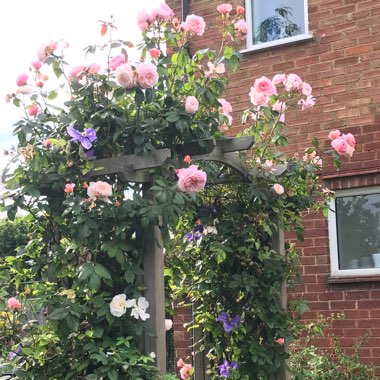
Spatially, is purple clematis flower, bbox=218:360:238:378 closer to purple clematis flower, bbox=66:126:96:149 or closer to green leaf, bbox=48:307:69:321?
green leaf, bbox=48:307:69:321

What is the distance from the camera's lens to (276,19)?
6.43m

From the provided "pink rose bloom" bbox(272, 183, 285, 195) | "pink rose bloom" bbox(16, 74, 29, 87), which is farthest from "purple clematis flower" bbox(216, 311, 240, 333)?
"pink rose bloom" bbox(16, 74, 29, 87)

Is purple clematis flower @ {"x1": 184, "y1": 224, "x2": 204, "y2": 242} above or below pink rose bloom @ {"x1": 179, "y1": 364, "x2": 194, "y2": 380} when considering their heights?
above

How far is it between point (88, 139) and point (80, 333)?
3.10ft

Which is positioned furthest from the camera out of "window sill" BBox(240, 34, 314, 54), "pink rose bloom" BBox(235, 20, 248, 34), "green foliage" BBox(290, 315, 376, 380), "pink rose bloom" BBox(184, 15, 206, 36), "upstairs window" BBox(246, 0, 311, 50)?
"upstairs window" BBox(246, 0, 311, 50)

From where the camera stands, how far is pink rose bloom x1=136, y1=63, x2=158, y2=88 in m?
2.89

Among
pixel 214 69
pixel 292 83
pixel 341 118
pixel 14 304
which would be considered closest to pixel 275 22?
pixel 341 118

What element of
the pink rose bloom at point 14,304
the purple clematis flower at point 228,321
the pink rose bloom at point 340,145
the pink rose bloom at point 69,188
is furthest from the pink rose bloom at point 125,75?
the purple clematis flower at point 228,321

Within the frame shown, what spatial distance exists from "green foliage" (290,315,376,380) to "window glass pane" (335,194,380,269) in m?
0.61

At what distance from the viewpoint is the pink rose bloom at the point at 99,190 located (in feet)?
9.27

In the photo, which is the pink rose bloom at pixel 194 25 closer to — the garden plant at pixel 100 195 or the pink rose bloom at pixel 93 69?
the garden plant at pixel 100 195

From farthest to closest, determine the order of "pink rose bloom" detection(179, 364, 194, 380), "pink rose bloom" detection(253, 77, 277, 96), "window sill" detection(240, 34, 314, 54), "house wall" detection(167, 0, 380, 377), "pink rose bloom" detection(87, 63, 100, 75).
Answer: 1. "window sill" detection(240, 34, 314, 54)
2. "house wall" detection(167, 0, 380, 377)
3. "pink rose bloom" detection(179, 364, 194, 380)
4. "pink rose bloom" detection(253, 77, 277, 96)
5. "pink rose bloom" detection(87, 63, 100, 75)

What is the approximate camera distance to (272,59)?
6285mm

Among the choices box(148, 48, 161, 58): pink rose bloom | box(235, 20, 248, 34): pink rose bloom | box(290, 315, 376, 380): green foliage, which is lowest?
box(290, 315, 376, 380): green foliage
